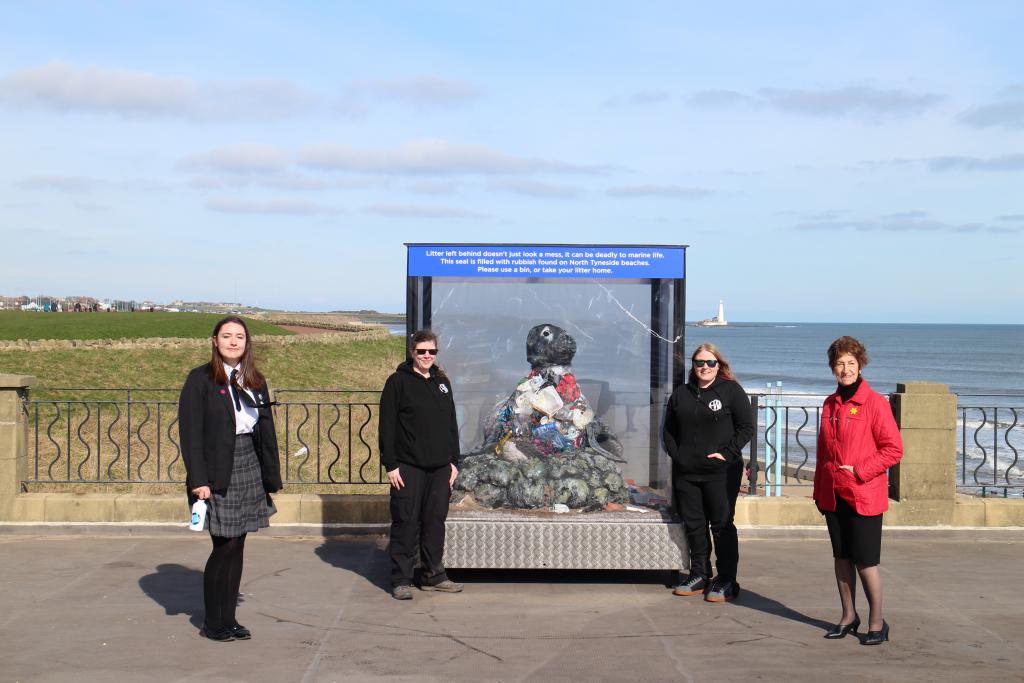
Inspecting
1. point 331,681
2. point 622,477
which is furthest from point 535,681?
point 622,477

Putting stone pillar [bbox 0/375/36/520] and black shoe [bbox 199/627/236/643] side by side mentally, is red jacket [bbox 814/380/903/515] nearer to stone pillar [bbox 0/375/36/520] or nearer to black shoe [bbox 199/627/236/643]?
black shoe [bbox 199/627/236/643]

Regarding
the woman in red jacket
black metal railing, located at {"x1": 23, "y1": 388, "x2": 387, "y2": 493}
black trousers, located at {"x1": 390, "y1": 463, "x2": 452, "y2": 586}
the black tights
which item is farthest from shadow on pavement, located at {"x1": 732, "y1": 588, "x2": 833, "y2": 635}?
black metal railing, located at {"x1": 23, "y1": 388, "x2": 387, "y2": 493}

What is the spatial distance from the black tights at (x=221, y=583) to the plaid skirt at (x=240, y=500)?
0.31 ft

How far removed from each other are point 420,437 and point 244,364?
149 cm

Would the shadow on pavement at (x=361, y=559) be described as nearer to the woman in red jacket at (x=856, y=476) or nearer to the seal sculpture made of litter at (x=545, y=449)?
the seal sculpture made of litter at (x=545, y=449)

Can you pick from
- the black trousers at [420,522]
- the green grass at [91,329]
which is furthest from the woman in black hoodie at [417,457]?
the green grass at [91,329]

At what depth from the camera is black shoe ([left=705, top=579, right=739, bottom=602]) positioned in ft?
22.4

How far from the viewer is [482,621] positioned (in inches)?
249

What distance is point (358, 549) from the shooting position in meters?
8.51

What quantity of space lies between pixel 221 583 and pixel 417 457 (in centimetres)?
158

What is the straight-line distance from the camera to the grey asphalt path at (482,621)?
17.6 ft

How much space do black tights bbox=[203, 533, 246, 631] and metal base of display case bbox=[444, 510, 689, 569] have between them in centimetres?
170

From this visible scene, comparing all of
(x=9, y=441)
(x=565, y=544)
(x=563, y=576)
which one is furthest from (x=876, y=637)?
(x=9, y=441)

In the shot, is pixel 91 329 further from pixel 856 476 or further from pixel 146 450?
pixel 856 476
